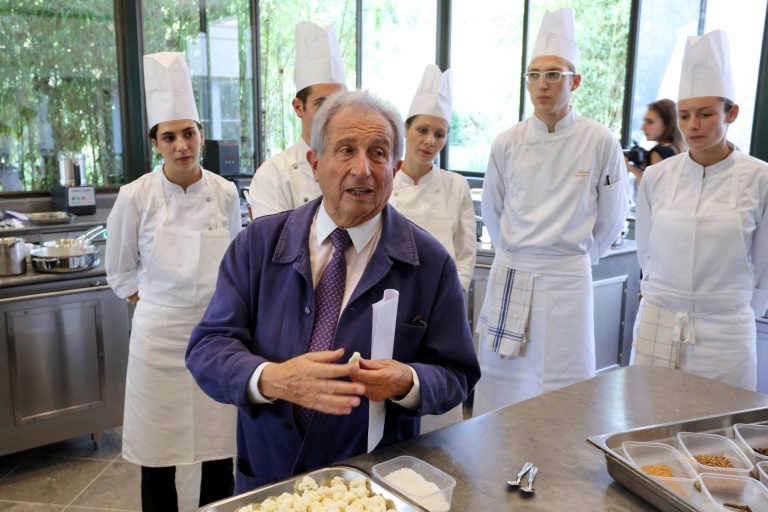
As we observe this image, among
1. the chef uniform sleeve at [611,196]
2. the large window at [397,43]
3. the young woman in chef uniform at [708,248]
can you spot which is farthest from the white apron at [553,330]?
the large window at [397,43]

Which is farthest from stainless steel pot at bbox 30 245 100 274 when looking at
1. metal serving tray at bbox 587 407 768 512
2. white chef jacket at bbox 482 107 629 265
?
metal serving tray at bbox 587 407 768 512

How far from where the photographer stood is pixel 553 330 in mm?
2469

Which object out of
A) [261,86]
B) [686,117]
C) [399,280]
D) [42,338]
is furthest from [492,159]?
[261,86]

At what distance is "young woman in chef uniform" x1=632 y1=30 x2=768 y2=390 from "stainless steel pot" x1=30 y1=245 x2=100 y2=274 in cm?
218

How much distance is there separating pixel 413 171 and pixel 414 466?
1.44 m

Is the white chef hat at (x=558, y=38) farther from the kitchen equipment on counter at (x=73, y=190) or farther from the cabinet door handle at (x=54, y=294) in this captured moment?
the kitchen equipment on counter at (x=73, y=190)

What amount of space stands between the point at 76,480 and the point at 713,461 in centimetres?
243

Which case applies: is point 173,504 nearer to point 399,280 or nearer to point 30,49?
point 399,280

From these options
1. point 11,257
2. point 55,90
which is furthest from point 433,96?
point 55,90

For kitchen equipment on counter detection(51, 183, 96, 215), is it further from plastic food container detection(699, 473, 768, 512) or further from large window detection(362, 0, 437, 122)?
plastic food container detection(699, 473, 768, 512)

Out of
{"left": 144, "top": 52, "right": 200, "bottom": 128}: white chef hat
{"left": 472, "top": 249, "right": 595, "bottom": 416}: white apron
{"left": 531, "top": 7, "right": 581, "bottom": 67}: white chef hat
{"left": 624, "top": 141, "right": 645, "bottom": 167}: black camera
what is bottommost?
{"left": 472, "top": 249, "right": 595, "bottom": 416}: white apron

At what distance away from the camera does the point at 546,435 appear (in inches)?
53.0

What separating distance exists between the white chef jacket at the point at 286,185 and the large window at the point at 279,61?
366 cm

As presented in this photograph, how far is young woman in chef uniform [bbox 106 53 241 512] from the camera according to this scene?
211 centimetres
